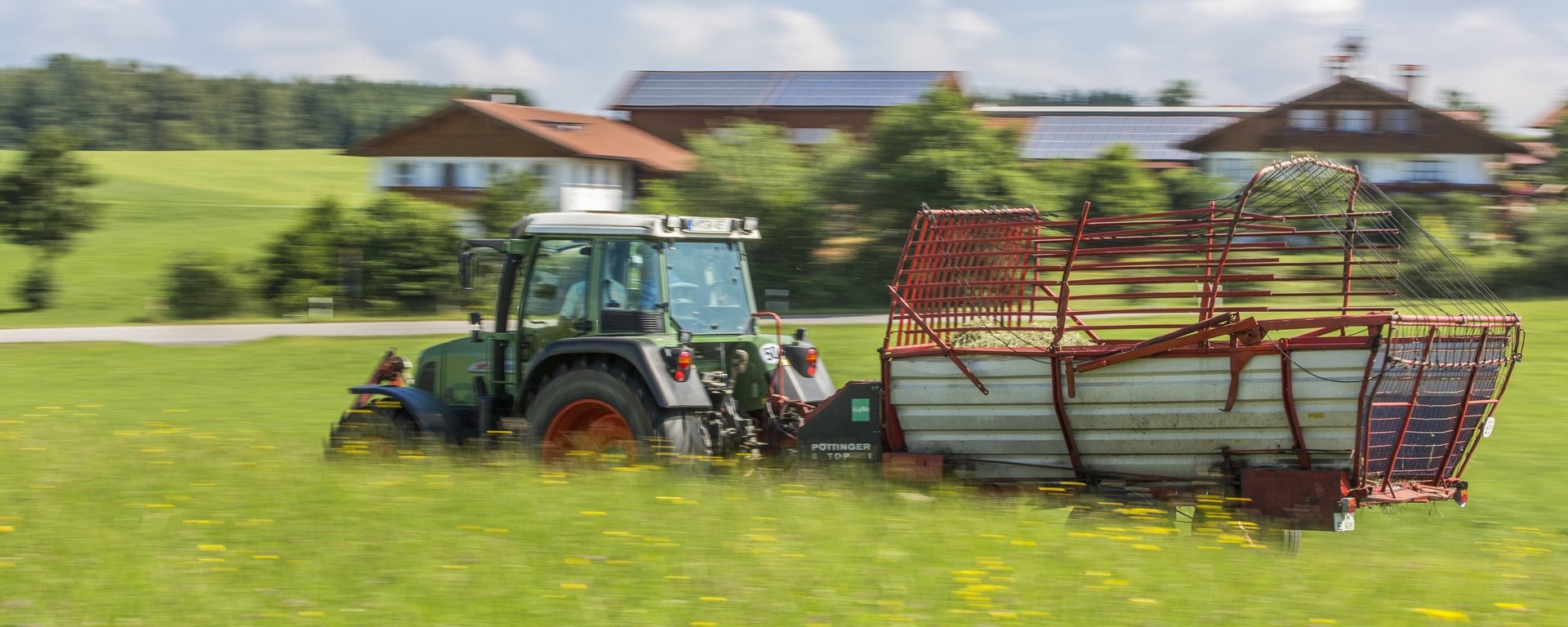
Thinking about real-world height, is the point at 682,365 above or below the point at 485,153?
below

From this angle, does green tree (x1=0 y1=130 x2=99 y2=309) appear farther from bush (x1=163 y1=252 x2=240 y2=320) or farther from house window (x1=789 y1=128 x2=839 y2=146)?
house window (x1=789 y1=128 x2=839 y2=146)

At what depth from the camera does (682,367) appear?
9.26 metres

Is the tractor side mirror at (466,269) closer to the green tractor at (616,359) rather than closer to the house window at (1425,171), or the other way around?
the green tractor at (616,359)

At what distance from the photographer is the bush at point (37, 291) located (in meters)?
41.1

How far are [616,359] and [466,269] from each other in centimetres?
140

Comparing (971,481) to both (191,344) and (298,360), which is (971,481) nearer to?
(298,360)

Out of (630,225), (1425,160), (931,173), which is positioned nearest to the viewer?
(630,225)

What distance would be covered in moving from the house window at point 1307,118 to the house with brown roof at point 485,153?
26233 mm

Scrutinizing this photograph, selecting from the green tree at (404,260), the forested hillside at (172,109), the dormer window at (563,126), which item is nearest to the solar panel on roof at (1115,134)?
the dormer window at (563,126)

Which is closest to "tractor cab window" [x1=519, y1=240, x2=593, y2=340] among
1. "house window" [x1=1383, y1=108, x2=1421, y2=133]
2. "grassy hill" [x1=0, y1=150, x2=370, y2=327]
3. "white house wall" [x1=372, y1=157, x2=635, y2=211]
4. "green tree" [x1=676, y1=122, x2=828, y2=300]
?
"green tree" [x1=676, y1=122, x2=828, y2=300]

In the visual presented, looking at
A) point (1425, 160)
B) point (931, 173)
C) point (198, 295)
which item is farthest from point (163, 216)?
point (1425, 160)

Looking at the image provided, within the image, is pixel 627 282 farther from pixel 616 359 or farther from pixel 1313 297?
pixel 1313 297

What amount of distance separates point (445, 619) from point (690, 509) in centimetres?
222

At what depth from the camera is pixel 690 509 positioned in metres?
7.56
